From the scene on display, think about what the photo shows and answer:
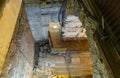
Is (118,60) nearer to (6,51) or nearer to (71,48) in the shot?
(6,51)

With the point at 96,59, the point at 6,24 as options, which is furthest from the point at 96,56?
the point at 6,24

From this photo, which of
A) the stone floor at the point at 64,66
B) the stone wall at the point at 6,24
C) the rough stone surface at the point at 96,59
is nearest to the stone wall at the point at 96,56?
the rough stone surface at the point at 96,59

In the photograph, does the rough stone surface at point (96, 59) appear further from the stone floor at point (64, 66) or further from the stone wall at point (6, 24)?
the stone floor at point (64, 66)

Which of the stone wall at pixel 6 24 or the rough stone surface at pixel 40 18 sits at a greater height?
the stone wall at pixel 6 24

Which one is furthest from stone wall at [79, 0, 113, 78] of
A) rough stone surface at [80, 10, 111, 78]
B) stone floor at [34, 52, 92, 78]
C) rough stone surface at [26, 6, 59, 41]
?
stone floor at [34, 52, 92, 78]

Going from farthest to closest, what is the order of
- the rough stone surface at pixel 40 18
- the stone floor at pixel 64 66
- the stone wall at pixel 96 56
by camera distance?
1. the stone floor at pixel 64 66
2. the rough stone surface at pixel 40 18
3. the stone wall at pixel 96 56

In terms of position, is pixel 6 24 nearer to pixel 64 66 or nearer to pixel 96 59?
pixel 96 59

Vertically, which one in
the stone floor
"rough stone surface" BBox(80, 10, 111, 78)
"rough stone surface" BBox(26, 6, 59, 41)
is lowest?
the stone floor

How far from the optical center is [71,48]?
6.25 metres

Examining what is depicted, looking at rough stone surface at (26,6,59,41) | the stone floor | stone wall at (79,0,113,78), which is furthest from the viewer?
the stone floor

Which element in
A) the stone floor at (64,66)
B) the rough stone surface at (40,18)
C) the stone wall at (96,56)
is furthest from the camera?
the stone floor at (64,66)

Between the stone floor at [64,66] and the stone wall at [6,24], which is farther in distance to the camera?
the stone floor at [64,66]

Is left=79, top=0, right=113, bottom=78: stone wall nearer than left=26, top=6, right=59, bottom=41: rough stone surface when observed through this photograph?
Yes

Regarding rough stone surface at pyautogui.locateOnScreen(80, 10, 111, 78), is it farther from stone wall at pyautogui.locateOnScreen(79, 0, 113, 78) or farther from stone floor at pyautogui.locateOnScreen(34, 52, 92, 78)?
stone floor at pyautogui.locateOnScreen(34, 52, 92, 78)
